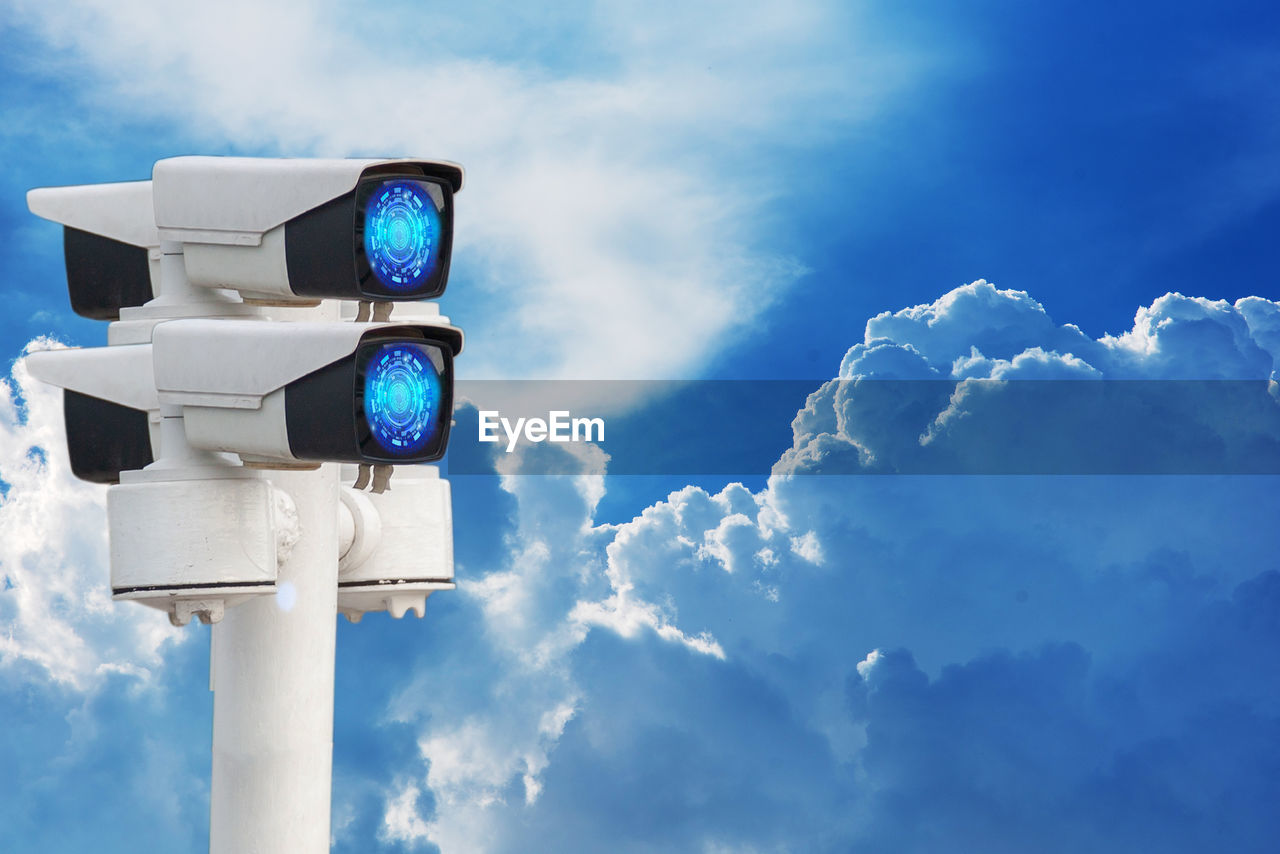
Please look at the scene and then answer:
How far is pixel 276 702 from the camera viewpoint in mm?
3311

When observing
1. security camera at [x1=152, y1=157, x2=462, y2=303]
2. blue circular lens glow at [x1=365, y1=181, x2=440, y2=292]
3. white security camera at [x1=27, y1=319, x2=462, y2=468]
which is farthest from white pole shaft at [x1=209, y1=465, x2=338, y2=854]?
blue circular lens glow at [x1=365, y1=181, x2=440, y2=292]

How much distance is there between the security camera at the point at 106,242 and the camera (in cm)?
324

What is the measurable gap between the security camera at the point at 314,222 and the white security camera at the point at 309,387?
0.11 m

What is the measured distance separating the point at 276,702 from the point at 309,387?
939mm

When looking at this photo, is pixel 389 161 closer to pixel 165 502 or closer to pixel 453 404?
pixel 453 404

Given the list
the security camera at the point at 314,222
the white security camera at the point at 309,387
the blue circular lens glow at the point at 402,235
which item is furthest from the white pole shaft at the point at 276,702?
the blue circular lens glow at the point at 402,235

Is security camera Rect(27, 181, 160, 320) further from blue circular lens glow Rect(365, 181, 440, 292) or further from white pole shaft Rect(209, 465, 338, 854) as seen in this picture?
blue circular lens glow Rect(365, 181, 440, 292)

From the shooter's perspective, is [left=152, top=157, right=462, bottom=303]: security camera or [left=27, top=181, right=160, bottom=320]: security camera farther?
[left=27, top=181, right=160, bottom=320]: security camera

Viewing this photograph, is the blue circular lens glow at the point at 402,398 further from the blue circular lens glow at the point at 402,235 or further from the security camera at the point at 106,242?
the security camera at the point at 106,242

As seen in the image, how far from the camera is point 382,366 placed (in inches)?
108

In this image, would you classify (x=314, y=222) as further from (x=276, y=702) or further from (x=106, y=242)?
(x=276, y=702)

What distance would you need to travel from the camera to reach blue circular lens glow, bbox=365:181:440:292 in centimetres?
280

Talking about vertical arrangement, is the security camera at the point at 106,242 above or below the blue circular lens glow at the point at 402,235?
above

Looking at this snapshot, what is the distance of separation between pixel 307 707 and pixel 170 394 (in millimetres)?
865
